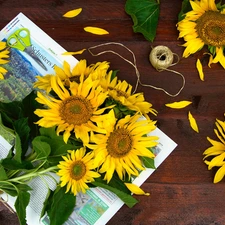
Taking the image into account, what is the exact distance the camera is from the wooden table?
71 cm

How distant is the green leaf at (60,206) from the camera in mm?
648

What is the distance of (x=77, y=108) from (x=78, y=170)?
108 mm

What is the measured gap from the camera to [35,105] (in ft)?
2.16

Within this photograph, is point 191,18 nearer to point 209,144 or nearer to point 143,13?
point 143,13

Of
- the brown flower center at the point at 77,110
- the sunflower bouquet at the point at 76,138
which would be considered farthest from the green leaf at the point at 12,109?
the brown flower center at the point at 77,110

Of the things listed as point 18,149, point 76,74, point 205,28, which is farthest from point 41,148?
point 205,28

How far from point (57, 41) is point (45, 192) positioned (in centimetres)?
28

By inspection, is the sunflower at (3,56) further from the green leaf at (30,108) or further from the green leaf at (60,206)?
the green leaf at (60,206)

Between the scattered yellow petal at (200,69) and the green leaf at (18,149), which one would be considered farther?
the scattered yellow petal at (200,69)

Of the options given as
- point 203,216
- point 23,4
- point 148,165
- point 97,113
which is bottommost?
point 203,216

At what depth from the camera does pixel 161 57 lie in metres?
0.72

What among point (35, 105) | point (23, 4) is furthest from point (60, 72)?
point (23, 4)

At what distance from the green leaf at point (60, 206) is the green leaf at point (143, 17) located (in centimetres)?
31

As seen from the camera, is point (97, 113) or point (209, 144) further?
point (209, 144)
